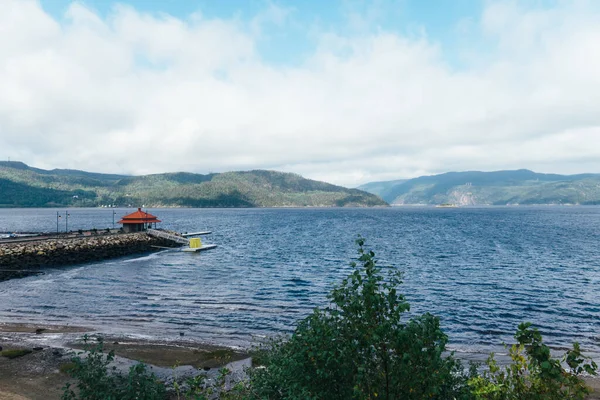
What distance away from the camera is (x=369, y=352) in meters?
7.66

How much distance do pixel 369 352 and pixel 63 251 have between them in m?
67.9

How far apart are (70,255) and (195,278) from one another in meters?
28.6

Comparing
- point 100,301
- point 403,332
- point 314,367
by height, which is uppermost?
point 403,332

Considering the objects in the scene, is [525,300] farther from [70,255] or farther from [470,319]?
[70,255]

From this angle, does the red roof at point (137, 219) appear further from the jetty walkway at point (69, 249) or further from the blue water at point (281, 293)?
the blue water at point (281, 293)

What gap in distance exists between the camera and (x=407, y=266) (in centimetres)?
5594

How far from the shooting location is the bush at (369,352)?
7.12 meters

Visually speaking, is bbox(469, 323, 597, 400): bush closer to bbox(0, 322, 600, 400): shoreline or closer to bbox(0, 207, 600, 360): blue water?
bbox(0, 322, 600, 400): shoreline

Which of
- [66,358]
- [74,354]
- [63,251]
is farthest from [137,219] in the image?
[74,354]

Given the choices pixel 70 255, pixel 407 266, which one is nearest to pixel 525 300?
pixel 407 266

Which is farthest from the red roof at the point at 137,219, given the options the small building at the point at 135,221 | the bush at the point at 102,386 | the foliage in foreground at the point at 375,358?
the foliage in foreground at the point at 375,358

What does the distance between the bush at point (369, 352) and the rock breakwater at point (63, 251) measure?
5312cm

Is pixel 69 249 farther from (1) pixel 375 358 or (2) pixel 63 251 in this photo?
(1) pixel 375 358

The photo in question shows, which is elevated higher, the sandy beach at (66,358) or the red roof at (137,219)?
the red roof at (137,219)
